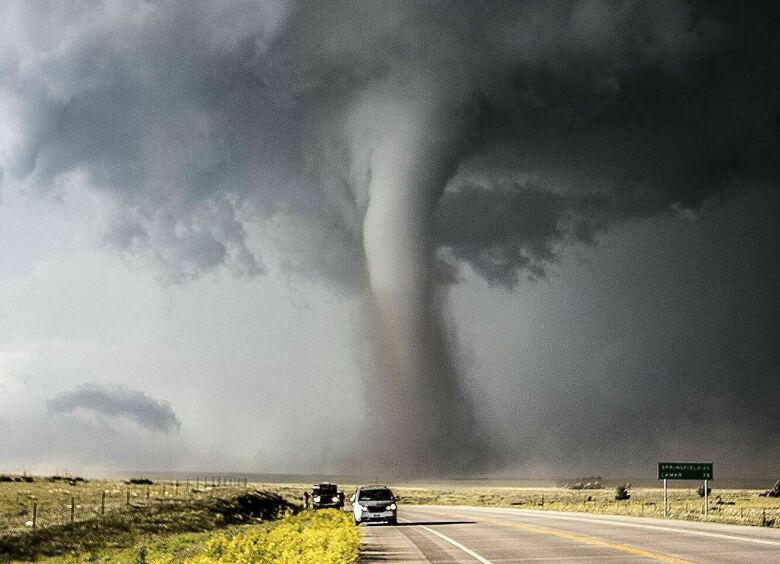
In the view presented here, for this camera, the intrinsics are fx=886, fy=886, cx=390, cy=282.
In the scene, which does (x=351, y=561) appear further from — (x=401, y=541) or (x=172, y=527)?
(x=172, y=527)

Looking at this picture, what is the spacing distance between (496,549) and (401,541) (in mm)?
6065

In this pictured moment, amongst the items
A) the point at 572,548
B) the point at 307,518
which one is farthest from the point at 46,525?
the point at 572,548

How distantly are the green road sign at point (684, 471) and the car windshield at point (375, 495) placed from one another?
2435 cm

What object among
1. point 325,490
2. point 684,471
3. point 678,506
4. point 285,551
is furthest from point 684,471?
point 285,551

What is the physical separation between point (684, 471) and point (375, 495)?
2701 centimetres

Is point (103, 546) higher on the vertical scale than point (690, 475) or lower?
lower

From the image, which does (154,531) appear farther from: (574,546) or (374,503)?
(574,546)

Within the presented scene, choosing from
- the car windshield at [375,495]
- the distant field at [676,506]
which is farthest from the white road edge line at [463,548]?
the distant field at [676,506]

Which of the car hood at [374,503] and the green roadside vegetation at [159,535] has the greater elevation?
the car hood at [374,503]

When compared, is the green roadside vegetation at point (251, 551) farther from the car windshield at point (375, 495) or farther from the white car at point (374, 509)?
the car windshield at point (375, 495)

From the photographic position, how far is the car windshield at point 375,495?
156 feet

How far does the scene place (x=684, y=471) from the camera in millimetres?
63719

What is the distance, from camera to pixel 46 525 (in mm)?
37688

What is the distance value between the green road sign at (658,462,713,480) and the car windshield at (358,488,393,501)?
959 inches
